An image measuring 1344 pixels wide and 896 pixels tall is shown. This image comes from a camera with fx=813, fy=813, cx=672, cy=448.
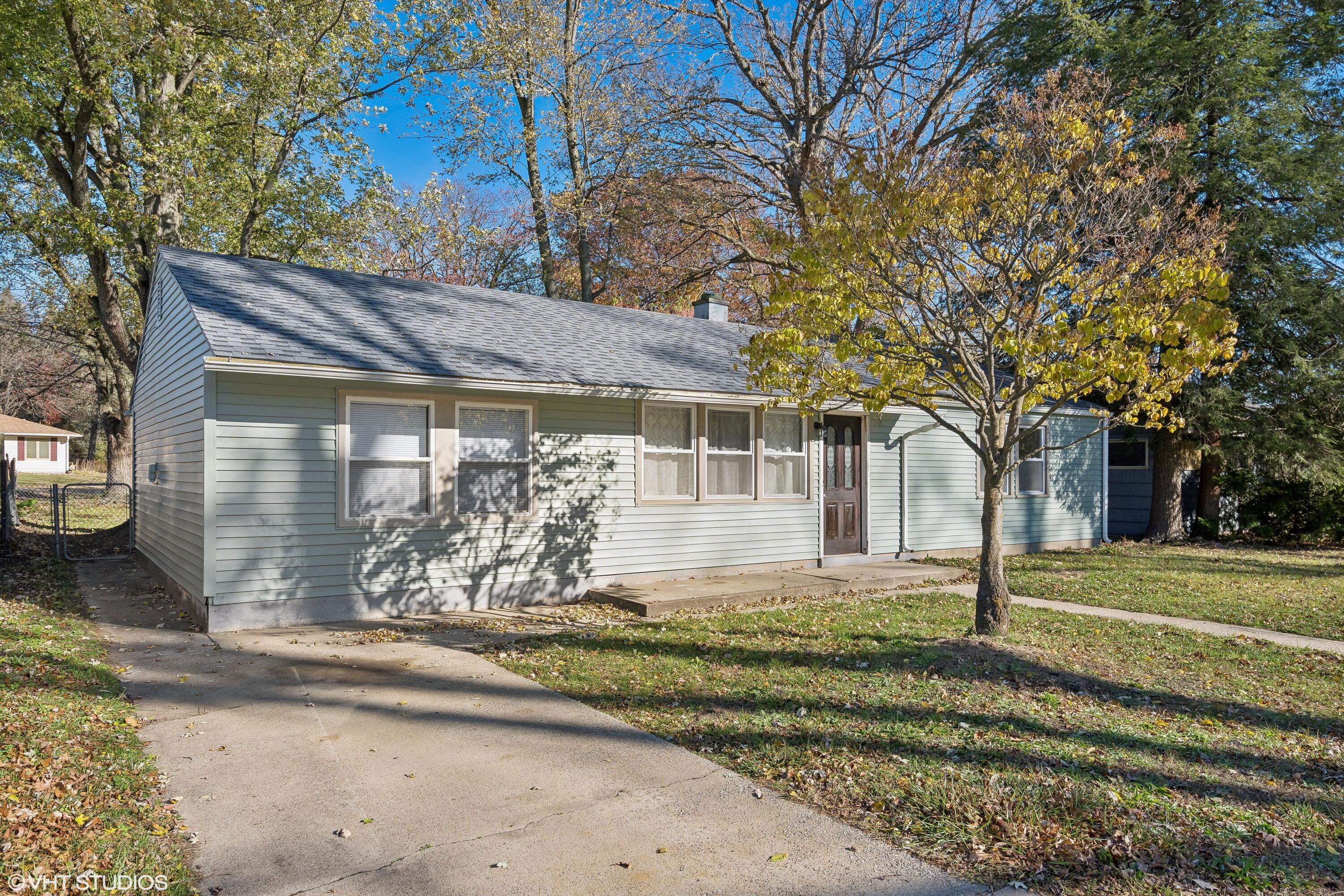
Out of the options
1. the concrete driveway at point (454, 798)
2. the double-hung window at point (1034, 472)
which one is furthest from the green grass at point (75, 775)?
the double-hung window at point (1034, 472)

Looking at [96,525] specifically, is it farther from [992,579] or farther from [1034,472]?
[1034,472]

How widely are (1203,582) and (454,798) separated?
460 inches

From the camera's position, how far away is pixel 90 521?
19.5 meters

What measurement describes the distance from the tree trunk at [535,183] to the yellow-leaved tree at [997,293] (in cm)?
1664

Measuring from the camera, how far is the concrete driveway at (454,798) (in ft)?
11.5

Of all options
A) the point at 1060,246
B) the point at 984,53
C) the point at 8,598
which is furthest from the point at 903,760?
the point at 984,53

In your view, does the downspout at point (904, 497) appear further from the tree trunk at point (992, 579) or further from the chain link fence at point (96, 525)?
the chain link fence at point (96, 525)

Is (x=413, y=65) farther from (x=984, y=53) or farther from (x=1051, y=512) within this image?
(x=1051, y=512)

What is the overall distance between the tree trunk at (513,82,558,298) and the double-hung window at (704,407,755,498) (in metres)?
13.5

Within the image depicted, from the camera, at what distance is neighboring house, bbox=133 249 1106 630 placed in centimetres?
837

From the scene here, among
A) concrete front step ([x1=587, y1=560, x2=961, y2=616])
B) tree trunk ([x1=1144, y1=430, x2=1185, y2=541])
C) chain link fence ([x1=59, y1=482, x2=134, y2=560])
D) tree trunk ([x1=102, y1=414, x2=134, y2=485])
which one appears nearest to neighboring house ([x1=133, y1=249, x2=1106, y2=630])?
concrete front step ([x1=587, y1=560, x2=961, y2=616])

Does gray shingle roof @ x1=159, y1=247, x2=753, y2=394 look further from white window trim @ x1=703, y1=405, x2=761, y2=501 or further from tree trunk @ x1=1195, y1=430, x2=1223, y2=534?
tree trunk @ x1=1195, y1=430, x2=1223, y2=534

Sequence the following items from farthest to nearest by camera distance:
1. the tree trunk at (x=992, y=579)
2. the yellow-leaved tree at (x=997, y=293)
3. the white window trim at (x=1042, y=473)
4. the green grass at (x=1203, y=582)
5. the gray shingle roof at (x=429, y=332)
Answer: the white window trim at (x=1042, y=473)
the green grass at (x=1203, y=582)
the gray shingle roof at (x=429, y=332)
the tree trunk at (x=992, y=579)
the yellow-leaved tree at (x=997, y=293)

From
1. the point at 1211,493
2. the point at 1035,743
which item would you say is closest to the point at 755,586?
the point at 1035,743
